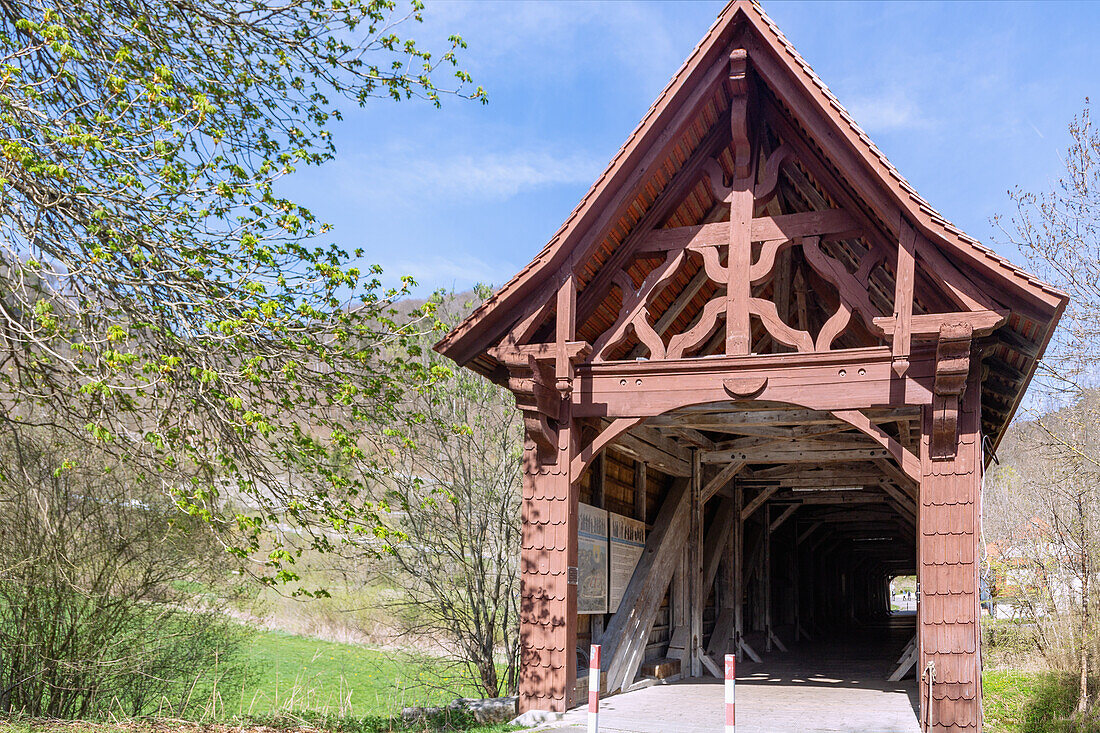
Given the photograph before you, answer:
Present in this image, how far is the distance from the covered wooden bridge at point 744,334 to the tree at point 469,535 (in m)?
4.00

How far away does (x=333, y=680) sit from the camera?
773 inches

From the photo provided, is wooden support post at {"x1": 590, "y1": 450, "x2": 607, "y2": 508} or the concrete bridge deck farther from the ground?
wooden support post at {"x1": 590, "y1": 450, "x2": 607, "y2": 508}

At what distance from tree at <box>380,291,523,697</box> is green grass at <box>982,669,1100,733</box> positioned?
6.90 m

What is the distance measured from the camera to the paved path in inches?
341

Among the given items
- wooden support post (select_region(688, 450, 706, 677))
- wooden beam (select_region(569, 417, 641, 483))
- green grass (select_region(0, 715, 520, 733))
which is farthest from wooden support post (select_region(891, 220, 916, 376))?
wooden support post (select_region(688, 450, 706, 677))

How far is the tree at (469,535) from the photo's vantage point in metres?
15.6

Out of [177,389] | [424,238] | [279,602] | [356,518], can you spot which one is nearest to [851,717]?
[356,518]

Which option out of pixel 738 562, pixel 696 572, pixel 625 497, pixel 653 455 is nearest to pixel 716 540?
pixel 738 562

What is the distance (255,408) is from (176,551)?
4.04m

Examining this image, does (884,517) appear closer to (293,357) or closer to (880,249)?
(880,249)

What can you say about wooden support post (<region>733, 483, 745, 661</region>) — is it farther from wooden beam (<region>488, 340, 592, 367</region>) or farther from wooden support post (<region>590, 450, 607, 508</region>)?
wooden beam (<region>488, 340, 592, 367</region>)

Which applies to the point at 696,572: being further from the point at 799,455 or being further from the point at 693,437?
the point at 799,455

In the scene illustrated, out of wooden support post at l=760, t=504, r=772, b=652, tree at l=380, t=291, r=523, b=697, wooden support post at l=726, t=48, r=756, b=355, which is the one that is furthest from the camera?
wooden support post at l=760, t=504, r=772, b=652

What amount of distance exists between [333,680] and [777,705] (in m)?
11.9
